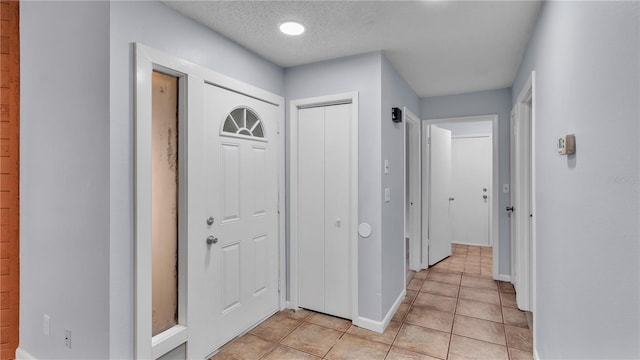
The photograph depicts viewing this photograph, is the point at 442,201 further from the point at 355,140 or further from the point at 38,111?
the point at 38,111

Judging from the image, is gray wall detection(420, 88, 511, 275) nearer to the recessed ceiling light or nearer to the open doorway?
the open doorway

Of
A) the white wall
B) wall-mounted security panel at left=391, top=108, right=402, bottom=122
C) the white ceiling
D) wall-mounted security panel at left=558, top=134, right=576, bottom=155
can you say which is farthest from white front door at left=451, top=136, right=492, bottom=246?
wall-mounted security panel at left=558, top=134, right=576, bottom=155

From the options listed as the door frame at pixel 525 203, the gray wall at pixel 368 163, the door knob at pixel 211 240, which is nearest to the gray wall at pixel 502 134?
the door frame at pixel 525 203

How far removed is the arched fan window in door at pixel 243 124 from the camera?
2469mm

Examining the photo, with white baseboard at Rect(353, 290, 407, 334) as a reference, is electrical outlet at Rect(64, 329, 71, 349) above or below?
above

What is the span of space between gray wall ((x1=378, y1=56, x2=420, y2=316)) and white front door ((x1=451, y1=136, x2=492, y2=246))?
303cm

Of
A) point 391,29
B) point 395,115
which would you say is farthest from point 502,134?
point 391,29

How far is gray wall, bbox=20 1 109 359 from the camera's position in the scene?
5.59 ft

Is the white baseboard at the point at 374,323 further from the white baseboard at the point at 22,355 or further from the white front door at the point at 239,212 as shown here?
the white baseboard at the point at 22,355

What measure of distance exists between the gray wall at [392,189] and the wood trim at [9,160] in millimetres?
2629

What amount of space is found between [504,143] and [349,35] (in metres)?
2.61

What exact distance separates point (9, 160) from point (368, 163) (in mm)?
2582

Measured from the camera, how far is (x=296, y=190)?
10.1ft

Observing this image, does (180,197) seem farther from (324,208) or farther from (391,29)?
(391,29)
